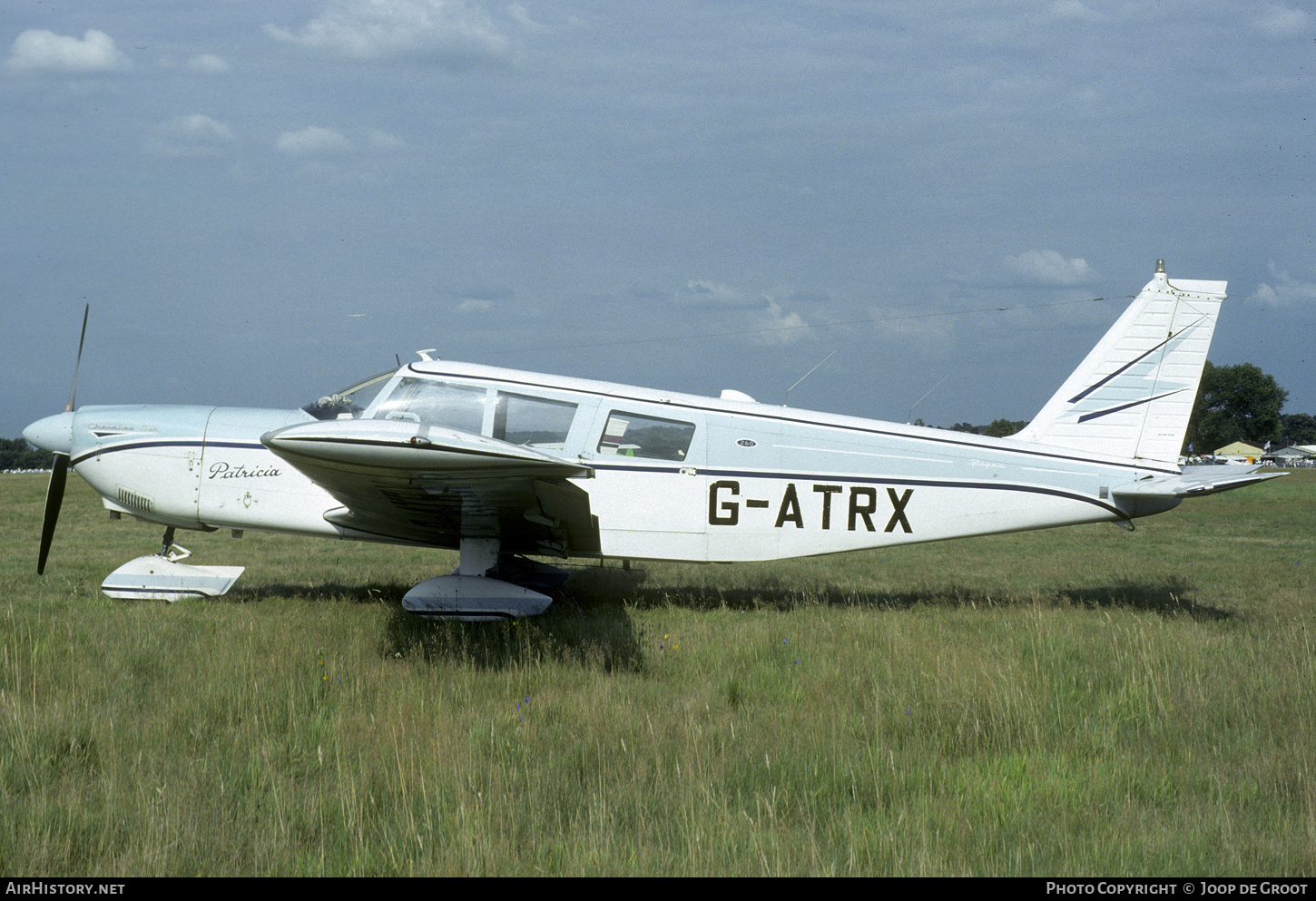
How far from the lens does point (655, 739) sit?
3.91 m

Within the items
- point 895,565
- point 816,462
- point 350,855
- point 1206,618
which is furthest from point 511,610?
point 895,565

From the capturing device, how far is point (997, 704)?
4.34 m

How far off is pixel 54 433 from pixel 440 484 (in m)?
4.48

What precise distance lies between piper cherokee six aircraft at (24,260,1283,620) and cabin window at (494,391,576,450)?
11 millimetres

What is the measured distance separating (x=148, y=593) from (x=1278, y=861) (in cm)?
754

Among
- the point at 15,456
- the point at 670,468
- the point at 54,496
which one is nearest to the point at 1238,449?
the point at 670,468

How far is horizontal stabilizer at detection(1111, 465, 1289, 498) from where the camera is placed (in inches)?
262

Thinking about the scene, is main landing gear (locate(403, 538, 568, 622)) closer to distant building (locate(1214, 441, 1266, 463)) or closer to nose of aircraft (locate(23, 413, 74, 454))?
nose of aircraft (locate(23, 413, 74, 454))

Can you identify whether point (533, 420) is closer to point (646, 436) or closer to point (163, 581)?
point (646, 436)

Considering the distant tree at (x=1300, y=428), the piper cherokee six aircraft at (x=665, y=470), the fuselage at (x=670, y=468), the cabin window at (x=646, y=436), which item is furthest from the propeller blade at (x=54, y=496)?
the distant tree at (x=1300, y=428)

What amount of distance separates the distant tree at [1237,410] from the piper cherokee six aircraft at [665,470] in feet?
274

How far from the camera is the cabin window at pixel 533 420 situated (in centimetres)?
669

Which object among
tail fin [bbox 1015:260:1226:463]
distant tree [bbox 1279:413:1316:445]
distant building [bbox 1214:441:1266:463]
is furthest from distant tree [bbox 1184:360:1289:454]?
tail fin [bbox 1015:260:1226:463]

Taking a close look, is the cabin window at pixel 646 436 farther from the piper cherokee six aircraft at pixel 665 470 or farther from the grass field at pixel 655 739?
the grass field at pixel 655 739
